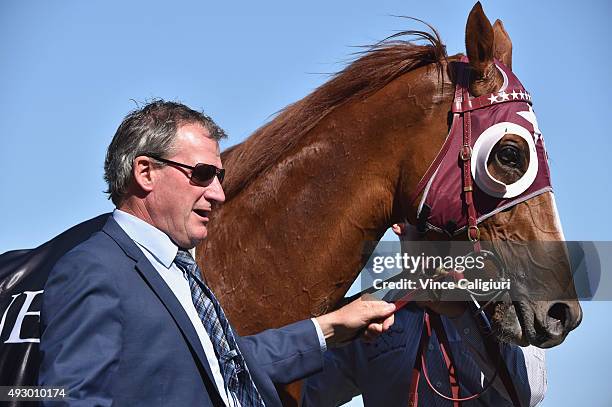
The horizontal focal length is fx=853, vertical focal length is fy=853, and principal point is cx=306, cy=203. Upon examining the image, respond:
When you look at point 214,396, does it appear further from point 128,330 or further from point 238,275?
point 238,275

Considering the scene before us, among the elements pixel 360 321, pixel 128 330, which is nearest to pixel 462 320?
pixel 360 321

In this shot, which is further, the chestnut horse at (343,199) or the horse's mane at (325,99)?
the horse's mane at (325,99)

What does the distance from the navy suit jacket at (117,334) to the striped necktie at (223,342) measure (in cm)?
13

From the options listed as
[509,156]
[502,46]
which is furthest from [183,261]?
[502,46]

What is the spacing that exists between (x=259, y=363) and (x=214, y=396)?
54 cm

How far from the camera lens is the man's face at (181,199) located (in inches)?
110

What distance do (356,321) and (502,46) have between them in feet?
5.99

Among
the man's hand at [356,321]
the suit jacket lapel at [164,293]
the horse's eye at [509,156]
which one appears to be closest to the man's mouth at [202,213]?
the suit jacket lapel at [164,293]

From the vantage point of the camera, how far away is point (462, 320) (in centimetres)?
437

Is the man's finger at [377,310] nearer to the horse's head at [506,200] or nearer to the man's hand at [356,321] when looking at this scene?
the man's hand at [356,321]

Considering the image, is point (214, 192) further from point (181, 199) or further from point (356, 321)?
point (356, 321)

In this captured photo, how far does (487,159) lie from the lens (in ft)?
12.6

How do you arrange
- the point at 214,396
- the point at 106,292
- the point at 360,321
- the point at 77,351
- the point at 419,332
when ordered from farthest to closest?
the point at 419,332
the point at 360,321
the point at 214,396
the point at 106,292
the point at 77,351

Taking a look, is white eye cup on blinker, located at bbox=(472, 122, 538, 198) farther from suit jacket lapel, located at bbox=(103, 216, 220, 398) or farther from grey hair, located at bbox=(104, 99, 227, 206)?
suit jacket lapel, located at bbox=(103, 216, 220, 398)
